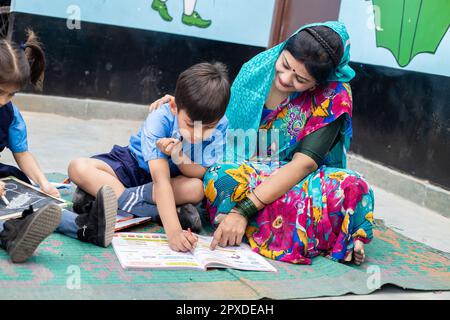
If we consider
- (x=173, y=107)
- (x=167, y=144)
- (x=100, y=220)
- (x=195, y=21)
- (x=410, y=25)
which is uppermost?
(x=410, y=25)

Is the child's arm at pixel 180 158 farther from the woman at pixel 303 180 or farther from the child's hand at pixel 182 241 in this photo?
the child's hand at pixel 182 241

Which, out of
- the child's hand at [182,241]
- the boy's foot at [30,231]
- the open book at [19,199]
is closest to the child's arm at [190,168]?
the child's hand at [182,241]

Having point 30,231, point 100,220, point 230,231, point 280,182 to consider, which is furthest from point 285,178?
point 30,231

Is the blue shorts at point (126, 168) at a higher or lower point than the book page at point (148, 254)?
higher

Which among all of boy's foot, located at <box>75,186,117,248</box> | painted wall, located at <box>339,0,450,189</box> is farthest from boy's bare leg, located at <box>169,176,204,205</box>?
painted wall, located at <box>339,0,450,189</box>

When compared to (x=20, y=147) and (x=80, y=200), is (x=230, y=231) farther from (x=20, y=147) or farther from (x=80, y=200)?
(x=20, y=147)

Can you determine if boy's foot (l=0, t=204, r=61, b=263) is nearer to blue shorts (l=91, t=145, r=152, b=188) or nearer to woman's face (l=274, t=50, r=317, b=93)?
blue shorts (l=91, t=145, r=152, b=188)

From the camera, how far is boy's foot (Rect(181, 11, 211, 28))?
5238 millimetres

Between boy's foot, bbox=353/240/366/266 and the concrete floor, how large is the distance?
0.64ft

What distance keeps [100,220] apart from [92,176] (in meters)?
0.40

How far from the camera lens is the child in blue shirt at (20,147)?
76.2 inches

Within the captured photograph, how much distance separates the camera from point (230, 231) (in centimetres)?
238

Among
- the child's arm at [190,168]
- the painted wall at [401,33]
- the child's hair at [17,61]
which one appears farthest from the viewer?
the painted wall at [401,33]

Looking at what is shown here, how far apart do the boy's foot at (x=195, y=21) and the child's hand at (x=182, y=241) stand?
3.31 m
